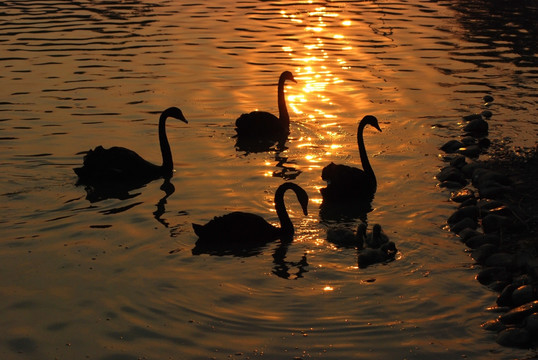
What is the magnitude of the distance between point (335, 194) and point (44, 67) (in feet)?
41.9

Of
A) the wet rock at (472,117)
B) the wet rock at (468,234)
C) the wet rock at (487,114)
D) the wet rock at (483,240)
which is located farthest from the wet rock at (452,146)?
the wet rock at (483,240)

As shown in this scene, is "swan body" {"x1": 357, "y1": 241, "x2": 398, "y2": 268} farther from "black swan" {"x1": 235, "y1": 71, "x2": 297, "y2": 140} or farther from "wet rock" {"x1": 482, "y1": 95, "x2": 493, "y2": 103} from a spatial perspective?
"wet rock" {"x1": 482, "y1": 95, "x2": 493, "y2": 103}

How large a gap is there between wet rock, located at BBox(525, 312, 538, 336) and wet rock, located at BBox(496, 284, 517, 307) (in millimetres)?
789

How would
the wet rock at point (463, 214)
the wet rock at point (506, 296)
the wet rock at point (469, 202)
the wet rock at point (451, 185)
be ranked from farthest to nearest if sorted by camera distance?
the wet rock at point (451, 185) → the wet rock at point (469, 202) → the wet rock at point (463, 214) → the wet rock at point (506, 296)

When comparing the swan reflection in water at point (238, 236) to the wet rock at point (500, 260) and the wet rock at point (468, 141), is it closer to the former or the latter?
the wet rock at point (500, 260)

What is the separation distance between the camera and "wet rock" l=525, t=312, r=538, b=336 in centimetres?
951

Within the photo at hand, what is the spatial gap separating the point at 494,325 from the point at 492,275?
1.37 meters

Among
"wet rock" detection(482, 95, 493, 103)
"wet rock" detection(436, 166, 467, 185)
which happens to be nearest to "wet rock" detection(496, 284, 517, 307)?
"wet rock" detection(436, 166, 467, 185)

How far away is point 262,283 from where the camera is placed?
11.2 metres

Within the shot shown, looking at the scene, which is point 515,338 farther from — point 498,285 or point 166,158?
point 166,158

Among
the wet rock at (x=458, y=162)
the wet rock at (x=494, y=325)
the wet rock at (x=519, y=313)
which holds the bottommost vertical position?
the wet rock at (x=458, y=162)

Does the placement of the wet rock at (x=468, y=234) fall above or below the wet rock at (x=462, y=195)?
above

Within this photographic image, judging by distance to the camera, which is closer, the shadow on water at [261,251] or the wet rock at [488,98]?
the shadow on water at [261,251]

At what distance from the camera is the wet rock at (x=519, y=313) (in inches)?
388
